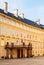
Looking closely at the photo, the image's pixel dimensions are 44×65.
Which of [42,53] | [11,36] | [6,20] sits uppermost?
[6,20]

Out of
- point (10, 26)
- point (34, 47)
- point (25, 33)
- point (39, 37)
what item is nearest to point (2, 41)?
point (10, 26)

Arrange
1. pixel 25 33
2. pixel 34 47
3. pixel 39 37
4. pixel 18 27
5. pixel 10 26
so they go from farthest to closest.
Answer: pixel 39 37 → pixel 34 47 → pixel 25 33 → pixel 18 27 → pixel 10 26

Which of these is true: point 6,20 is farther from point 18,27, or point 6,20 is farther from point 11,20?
point 18,27

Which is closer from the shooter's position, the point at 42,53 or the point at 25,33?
the point at 25,33

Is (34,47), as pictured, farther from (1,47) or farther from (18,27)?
(1,47)

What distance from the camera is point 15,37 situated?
200 ft

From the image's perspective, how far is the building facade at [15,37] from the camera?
179ft

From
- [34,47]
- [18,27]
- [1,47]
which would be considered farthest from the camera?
[34,47]

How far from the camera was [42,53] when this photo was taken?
83.1 metres

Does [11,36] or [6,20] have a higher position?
[6,20]

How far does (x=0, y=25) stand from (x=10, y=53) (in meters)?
8.87

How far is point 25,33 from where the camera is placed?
68.3 m

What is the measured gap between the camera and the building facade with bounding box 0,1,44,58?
54.6 meters

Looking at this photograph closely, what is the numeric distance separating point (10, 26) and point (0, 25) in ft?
17.1
